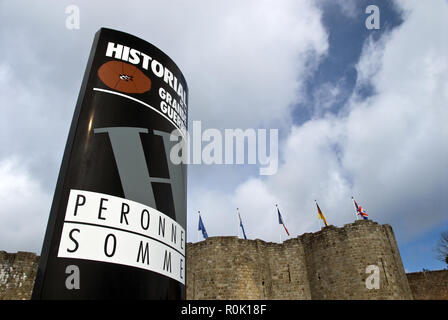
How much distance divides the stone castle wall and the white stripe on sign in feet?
54.6

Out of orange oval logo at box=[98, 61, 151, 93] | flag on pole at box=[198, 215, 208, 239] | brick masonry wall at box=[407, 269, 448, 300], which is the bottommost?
brick masonry wall at box=[407, 269, 448, 300]

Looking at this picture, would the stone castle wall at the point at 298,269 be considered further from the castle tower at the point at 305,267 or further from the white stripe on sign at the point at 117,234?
the white stripe on sign at the point at 117,234

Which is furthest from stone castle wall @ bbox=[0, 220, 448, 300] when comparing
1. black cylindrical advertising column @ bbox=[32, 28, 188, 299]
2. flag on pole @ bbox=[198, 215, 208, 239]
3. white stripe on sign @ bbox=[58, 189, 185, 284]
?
white stripe on sign @ bbox=[58, 189, 185, 284]

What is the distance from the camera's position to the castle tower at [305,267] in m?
20.0

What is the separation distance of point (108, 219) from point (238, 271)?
17.8 m

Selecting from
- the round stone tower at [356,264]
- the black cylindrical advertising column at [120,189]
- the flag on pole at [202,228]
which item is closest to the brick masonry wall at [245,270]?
the round stone tower at [356,264]

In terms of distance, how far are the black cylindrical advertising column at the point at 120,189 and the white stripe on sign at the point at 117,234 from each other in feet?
0.04

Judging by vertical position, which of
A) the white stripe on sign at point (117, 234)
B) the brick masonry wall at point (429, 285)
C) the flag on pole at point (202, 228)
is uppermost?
the flag on pole at point (202, 228)

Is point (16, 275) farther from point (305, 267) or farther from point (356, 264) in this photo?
point (356, 264)

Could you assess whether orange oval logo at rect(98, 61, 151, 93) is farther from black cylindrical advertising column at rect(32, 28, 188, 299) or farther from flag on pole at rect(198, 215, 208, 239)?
flag on pole at rect(198, 215, 208, 239)

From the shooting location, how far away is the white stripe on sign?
178 inches

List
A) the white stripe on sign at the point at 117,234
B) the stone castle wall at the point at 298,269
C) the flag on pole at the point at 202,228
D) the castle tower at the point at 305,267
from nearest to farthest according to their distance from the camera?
the white stripe on sign at the point at 117,234, the stone castle wall at the point at 298,269, the castle tower at the point at 305,267, the flag on pole at the point at 202,228

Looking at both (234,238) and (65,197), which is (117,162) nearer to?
(65,197)
